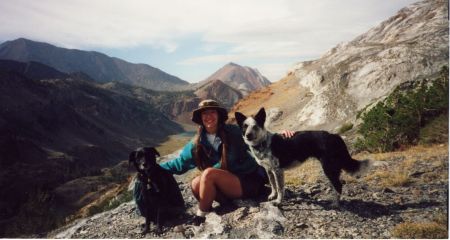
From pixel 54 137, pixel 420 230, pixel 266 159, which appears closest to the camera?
pixel 420 230

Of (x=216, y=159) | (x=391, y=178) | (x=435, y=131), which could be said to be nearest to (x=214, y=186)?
(x=216, y=159)

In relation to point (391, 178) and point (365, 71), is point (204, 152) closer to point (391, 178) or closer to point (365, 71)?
point (391, 178)

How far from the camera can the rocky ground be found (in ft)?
19.9

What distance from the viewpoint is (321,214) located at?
653cm

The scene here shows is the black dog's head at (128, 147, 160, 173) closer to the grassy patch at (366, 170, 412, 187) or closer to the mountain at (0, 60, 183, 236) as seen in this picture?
the grassy patch at (366, 170, 412, 187)

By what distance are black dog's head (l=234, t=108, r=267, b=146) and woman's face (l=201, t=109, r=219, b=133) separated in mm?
482

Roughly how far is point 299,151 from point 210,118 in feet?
5.46

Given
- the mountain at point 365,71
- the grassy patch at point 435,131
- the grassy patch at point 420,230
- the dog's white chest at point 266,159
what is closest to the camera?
the grassy patch at point 420,230

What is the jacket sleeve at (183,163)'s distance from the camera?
22.1 feet

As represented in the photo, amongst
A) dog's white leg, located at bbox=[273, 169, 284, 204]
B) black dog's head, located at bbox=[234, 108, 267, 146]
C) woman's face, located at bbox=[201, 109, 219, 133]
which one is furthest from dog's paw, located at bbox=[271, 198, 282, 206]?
woman's face, located at bbox=[201, 109, 219, 133]

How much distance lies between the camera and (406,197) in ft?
23.4

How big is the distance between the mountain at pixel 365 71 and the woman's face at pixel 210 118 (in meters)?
14.0

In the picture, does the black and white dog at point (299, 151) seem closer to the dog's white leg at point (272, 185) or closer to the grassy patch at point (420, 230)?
the dog's white leg at point (272, 185)

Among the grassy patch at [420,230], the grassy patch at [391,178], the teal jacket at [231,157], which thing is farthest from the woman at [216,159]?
the grassy patch at [391,178]
